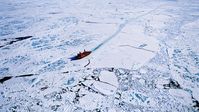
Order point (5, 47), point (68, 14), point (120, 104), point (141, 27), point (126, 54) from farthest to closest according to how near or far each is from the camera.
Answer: point (68, 14), point (141, 27), point (5, 47), point (126, 54), point (120, 104)

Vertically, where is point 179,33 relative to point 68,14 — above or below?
below

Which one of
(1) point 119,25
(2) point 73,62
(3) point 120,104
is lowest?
(3) point 120,104

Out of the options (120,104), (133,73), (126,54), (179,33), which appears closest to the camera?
(120,104)

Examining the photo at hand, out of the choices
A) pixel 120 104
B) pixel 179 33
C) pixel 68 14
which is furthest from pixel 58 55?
pixel 68 14

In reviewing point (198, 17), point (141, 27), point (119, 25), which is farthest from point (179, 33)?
point (198, 17)

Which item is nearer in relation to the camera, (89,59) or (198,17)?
(89,59)

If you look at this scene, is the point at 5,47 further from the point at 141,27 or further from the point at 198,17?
the point at 198,17
